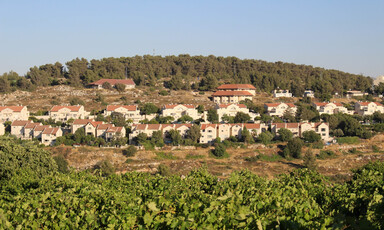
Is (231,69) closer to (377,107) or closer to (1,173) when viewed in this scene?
(377,107)

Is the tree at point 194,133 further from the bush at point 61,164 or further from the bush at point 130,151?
the bush at point 61,164

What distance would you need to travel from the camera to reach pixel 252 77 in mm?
86938

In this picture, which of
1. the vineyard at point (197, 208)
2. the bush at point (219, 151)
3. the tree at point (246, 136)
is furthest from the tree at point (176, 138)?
the vineyard at point (197, 208)

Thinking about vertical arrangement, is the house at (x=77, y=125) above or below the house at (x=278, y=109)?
below

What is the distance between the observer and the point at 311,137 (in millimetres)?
44812

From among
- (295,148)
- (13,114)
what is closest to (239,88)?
(295,148)

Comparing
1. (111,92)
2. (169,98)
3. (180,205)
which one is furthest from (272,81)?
(180,205)

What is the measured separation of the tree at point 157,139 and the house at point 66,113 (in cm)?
1646

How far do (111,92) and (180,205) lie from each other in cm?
6367

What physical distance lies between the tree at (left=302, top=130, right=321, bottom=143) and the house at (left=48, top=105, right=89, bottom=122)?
29605 mm

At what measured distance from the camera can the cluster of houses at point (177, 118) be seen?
4603 centimetres

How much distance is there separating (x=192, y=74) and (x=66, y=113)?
40661 millimetres

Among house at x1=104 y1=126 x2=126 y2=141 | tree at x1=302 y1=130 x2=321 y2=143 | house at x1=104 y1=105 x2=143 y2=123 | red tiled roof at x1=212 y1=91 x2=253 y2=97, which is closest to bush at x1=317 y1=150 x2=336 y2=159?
tree at x1=302 y1=130 x2=321 y2=143

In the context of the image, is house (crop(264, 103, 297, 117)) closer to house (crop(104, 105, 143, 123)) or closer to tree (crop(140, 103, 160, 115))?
tree (crop(140, 103, 160, 115))
